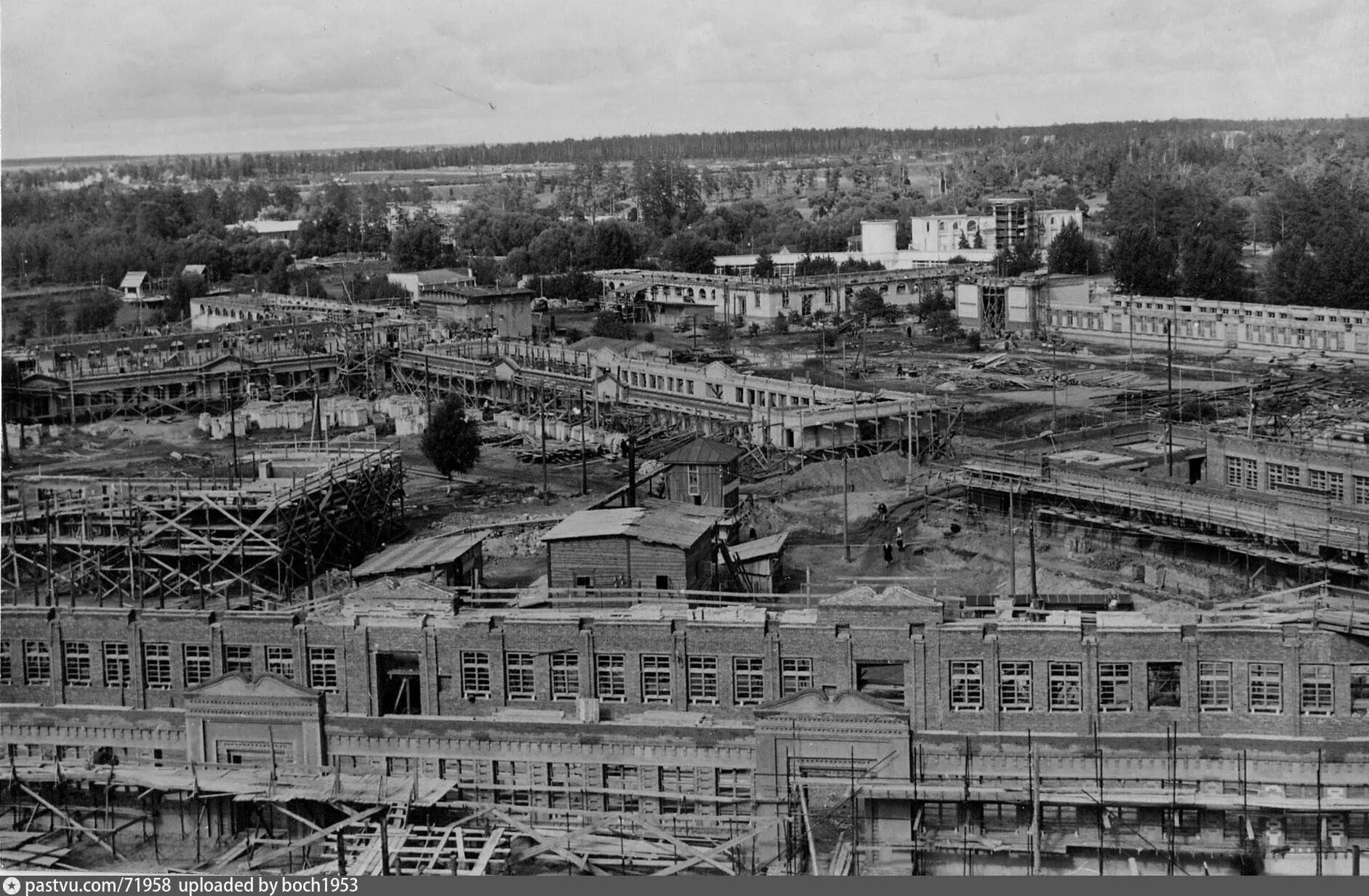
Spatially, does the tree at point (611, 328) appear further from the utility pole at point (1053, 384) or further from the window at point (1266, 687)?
the window at point (1266, 687)

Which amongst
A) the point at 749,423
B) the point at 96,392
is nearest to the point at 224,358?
the point at 96,392

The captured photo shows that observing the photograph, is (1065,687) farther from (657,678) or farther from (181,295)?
(181,295)

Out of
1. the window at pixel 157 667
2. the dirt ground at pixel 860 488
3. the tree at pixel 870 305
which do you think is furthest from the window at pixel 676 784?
the tree at pixel 870 305

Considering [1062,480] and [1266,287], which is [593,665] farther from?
[1266,287]

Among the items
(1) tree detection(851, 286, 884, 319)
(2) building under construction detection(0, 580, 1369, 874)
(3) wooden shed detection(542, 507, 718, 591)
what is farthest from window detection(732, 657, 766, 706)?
(1) tree detection(851, 286, 884, 319)

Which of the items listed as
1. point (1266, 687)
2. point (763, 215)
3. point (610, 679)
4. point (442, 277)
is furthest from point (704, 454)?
point (763, 215)

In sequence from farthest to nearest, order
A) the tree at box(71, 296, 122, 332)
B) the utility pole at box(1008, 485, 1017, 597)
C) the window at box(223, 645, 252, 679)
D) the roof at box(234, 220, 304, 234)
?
the roof at box(234, 220, 304, 234) < the tree at box(71, 296, 122, 332) < the utility pole at box(1008, 485, 1017, 597) < the window at box(223, 645, 252, 679)

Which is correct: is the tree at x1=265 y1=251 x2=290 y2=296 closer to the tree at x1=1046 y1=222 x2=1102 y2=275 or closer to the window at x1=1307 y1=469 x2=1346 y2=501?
the tree at x1=1046 y1=222 x2=1102 y2=275
